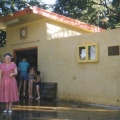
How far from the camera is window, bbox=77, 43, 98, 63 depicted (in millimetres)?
10766

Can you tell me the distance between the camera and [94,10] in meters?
21.0

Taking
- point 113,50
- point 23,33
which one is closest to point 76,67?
point 113,50

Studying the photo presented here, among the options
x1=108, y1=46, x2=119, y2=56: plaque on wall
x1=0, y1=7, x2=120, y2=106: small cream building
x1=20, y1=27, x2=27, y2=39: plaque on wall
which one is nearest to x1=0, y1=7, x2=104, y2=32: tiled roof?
x1=0, y1=7, x2=120, y2=106: small cream building

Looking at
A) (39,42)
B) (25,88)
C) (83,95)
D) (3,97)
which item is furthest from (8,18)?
(3,97)

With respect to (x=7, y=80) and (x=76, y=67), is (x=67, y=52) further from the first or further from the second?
(x=7, y=80)

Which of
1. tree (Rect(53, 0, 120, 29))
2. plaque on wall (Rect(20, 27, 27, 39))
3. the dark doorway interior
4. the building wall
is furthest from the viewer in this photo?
tree (Rect(53, 0, 120, 29))

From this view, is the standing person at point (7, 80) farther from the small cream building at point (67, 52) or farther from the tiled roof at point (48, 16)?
the tiled roof at point (48, 16)

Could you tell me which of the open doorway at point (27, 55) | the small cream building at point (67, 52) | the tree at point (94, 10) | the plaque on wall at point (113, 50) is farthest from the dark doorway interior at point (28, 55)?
the plaque on wall at point (113, 50)

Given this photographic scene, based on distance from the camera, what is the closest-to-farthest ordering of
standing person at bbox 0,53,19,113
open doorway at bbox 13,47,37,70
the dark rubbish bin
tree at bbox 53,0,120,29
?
standing person at bbox 0,53,19,113 → the dark rubbish bin → open doorway at bbox 13,47,37,70 → tree at bbox 53,0,120,29

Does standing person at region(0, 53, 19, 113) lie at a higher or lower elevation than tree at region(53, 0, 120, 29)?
lower

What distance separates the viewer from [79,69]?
11.5m

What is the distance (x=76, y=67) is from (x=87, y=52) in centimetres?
87

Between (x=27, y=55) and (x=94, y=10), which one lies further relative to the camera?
(x=94, y=10)

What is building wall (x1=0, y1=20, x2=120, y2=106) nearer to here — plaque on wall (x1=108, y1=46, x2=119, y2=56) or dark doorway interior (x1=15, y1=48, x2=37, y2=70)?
plaque on wall (x1=108, y1=46, x2=119, y2=56)
